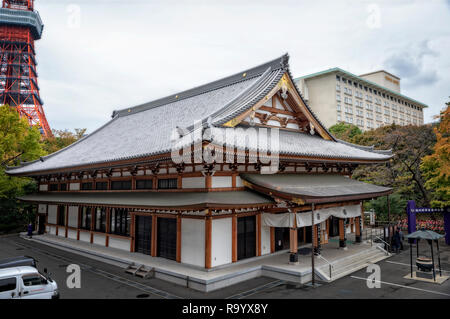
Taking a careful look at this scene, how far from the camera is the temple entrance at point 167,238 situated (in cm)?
1587

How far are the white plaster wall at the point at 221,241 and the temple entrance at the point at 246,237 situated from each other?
0.83 m

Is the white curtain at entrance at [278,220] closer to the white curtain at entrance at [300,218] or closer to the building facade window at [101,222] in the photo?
the white curtain at entrance at [300,218]

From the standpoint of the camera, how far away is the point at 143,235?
17781mm

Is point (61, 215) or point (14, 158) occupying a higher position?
point (14, 158)

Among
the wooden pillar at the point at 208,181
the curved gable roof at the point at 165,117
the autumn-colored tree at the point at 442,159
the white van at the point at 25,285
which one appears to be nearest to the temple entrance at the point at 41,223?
the curved gable roof at the point at 165,117

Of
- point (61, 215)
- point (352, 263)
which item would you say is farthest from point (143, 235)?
point (61, 215)

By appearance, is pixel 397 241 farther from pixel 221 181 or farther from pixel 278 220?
pixel 221 181

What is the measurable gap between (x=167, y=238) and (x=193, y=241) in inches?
90.1
